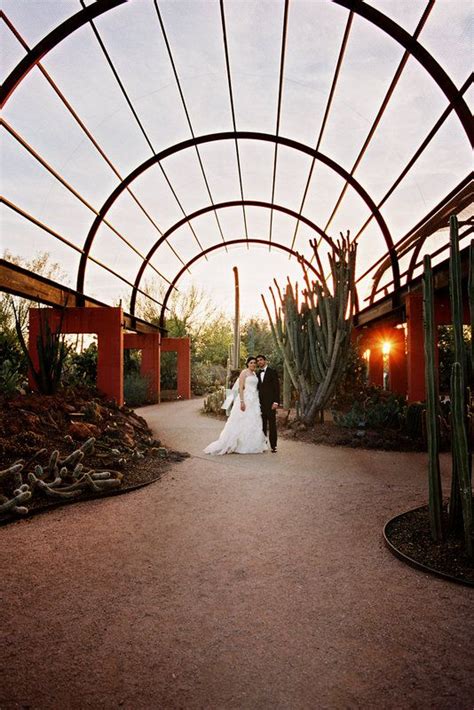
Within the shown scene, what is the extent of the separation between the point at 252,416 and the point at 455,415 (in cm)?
457

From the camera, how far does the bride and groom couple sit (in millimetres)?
7379

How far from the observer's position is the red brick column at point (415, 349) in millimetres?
9773

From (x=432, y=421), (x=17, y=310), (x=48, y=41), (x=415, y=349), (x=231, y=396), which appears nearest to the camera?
(x=432, y=421)

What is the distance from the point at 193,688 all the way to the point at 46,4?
10463mm

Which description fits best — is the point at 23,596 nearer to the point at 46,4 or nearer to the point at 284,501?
the point at 284,501

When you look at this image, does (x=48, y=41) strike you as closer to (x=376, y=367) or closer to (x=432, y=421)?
(x=432, y=421)

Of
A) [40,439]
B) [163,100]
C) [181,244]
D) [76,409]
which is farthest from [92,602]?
[181,244]

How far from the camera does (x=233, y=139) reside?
538 inches

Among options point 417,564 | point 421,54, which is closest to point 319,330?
point 421,54

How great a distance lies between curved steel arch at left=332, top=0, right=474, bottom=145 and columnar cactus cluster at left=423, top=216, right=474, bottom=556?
225 inches

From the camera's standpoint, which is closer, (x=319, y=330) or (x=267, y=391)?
(x=267, y=391)

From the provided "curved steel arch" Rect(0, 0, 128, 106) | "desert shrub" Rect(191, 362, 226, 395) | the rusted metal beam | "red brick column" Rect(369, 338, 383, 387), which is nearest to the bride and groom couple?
the rusted metal beam

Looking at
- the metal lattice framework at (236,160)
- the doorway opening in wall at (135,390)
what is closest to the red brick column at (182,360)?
the doorway opening in wall at (135,390)

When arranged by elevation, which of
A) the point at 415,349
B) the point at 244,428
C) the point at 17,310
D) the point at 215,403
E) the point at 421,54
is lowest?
the point at 244,428
